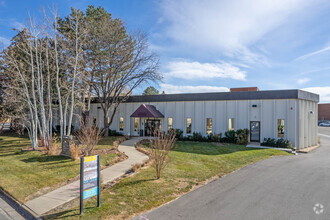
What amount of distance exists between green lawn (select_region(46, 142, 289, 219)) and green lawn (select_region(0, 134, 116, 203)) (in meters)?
2.69

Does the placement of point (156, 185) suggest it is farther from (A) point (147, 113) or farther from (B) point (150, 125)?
(B) point (150, 125)

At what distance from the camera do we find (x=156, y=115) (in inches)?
885

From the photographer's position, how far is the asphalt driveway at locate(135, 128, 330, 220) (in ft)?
19.2

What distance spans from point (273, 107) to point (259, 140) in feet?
10.6

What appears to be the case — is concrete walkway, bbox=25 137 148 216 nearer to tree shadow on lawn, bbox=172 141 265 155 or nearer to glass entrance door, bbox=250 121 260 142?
tree shadow on lawn, bbox=172 141 265 155

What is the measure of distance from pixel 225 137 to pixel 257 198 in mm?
13522

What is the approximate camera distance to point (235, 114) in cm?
2053

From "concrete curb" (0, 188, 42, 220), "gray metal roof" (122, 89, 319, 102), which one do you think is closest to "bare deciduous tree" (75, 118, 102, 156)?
"concrete curb" (0, 188, 42, 220)

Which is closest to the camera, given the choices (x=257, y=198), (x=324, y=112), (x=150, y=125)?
(x=257, y=198)

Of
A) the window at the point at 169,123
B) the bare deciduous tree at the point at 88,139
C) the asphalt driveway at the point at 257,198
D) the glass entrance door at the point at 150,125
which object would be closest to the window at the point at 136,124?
the glass entrance door at the point at 150,125

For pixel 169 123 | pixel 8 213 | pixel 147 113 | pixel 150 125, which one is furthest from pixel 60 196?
pixel 150 125

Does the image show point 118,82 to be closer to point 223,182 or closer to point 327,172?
point 223,182

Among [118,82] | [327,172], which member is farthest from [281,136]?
[118,82]

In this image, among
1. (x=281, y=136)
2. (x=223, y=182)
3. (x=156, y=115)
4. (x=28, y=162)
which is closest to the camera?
(x=223, y=182)
